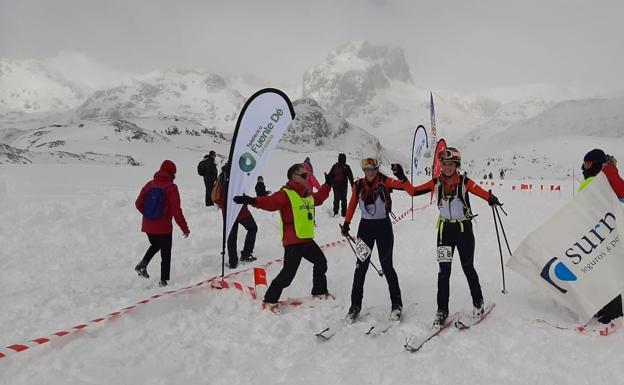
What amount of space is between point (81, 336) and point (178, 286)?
2220mm

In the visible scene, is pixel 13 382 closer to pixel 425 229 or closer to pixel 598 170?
pixel 598 170

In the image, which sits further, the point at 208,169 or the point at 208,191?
the point at 208,191

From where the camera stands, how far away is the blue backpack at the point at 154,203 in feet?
22.9

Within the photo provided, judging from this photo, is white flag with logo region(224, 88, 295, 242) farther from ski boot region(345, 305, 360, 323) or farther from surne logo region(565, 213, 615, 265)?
surne logo region(565, 213, 615, 265)

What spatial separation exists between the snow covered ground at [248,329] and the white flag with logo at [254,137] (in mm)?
1706

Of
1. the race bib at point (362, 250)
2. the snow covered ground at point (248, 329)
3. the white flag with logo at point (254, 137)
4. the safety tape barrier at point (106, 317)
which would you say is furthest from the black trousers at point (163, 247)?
the race bib at point (362, 250)

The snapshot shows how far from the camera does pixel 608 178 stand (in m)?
5.29

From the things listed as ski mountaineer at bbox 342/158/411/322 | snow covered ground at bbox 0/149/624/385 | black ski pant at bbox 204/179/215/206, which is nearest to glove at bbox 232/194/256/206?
ski mountaineer at bbox 342/158/411/322

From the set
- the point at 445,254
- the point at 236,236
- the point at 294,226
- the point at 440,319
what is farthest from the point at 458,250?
the point at 236,236

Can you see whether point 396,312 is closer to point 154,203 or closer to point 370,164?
point 370,164

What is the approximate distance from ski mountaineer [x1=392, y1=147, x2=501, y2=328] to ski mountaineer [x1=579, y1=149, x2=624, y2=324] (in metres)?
1.35

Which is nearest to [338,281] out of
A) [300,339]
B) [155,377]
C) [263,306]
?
[263,306]

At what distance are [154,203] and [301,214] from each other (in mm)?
2583

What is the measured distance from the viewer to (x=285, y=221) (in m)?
6.05
